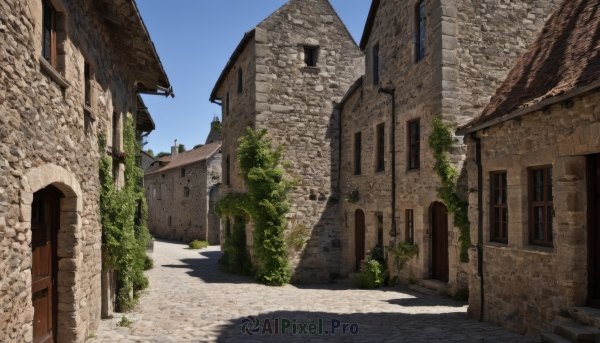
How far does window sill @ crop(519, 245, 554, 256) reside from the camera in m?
7.33

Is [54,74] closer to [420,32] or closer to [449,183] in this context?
Answer: [449,183]

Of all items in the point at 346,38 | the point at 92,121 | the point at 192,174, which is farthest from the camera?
the point at 192,174

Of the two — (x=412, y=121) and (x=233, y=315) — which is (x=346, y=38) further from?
(x=233, y=315)

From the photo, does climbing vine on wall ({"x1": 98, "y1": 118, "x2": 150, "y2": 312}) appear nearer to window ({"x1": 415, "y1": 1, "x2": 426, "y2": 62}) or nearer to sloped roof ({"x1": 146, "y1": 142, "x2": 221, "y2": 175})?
window ({"x1": 415, "y1": 1, "x2": 426, "y2": 62})

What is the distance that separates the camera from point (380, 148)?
14539 mm

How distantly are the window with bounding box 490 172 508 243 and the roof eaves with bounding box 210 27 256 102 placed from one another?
955 cm

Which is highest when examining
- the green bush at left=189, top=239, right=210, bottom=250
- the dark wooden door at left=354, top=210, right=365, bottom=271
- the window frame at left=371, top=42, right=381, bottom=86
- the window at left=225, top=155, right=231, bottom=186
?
the window frame at left=371, top=42, right=381, bottom=86

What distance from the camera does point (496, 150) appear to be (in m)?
8.73

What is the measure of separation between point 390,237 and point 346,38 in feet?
23.8

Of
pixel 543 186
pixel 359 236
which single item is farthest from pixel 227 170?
pixel 543 186

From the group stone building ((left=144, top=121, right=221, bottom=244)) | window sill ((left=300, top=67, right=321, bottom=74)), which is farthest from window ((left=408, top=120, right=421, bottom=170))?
stone building ((left=144, top=121, right=221, bottom=244))

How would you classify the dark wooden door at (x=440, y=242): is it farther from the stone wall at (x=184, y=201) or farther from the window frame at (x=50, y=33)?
the stone wall at (x=184, y=201)

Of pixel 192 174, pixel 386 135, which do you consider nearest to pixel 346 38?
pixel 386 135

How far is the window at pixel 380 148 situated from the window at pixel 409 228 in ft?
6.45
